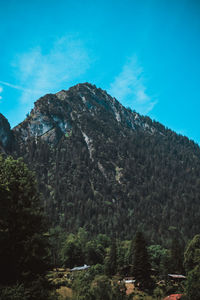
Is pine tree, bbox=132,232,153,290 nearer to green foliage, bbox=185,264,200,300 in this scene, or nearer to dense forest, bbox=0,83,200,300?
dense forest, bbox=0,83,200,300

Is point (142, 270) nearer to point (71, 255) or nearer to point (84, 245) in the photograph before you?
point (71, 255)

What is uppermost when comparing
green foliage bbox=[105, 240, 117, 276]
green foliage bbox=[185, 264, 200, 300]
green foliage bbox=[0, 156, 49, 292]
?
green foliage bbox=[0, 156, 49, 292]

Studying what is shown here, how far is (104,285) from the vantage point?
805 inches

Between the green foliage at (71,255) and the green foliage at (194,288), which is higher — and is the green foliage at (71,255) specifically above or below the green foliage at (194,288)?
below

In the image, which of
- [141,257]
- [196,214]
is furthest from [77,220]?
[141,257]

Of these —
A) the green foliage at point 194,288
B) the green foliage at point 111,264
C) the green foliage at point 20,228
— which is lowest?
the green foliage at point 111,264

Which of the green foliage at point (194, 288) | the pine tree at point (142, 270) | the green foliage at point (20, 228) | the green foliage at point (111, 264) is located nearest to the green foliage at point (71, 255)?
the green foliage at point (111, 264)

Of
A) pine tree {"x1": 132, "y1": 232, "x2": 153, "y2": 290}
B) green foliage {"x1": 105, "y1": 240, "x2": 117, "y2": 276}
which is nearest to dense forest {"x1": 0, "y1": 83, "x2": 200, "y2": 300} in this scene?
pine tree {"x1": 132, "y1": 232, "x2": 153, "y2": 290}

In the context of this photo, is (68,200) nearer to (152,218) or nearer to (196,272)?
(152,218)

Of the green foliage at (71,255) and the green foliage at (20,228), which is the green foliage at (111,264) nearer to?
the green foliage at (71,255)

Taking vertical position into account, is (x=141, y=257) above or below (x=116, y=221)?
below

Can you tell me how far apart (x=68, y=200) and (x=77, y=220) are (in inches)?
1227

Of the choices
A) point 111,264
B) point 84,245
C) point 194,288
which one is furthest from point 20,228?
point 84,245

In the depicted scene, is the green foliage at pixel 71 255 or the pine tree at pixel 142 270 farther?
the green foliage at pixel 71 255
